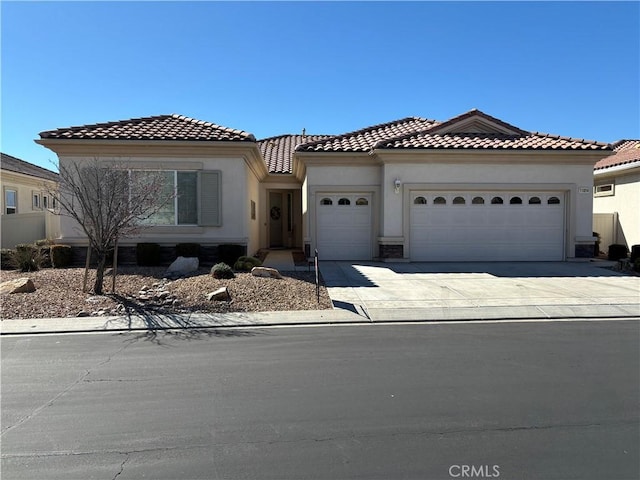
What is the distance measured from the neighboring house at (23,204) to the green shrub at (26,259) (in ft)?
9.27

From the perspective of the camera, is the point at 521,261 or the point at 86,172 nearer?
the point at 86,172

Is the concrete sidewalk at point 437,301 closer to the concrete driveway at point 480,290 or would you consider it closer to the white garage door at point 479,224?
the concrete driveway at point 480,290

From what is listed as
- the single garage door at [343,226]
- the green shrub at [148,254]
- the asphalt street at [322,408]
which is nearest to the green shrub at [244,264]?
the green shrub at [148,254]

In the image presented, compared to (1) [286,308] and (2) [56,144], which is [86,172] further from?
(1) [286,308]

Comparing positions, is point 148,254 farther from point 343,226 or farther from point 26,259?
point 343,226

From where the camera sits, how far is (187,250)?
13.5 m

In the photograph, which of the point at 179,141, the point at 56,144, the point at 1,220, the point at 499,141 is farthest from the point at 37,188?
the point at 499,141

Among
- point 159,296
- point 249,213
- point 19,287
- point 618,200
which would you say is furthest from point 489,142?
point 19,287

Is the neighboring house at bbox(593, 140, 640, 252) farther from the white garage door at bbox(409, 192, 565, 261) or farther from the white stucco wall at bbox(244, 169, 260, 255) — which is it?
the white stucco wall at bbox(244, 169, 260, 255)

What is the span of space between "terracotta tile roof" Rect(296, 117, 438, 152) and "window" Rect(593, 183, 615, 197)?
816cm

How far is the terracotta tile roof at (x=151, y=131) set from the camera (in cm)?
1340

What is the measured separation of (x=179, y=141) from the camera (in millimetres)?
13469

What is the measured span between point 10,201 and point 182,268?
1504 centimetres

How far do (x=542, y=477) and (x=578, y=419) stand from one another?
3.73 ft
